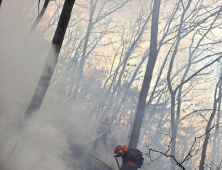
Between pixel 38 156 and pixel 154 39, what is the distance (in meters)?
6.38

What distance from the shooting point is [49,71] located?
18.5 feet

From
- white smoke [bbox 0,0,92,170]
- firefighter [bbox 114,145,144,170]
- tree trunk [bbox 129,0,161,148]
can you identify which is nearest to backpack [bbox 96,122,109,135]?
white smoke [bbox 0,0,92,170]

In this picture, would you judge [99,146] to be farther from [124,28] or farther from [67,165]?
[124,28]

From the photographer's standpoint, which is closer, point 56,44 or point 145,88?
point 56,44

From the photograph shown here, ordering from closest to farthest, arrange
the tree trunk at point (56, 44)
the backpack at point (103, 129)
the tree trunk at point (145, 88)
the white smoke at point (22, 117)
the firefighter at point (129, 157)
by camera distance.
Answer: the white smoke at point (22, 117), the firefighter at point (129, 157), the tree trunk at point (56, 44), the tree trunk at point (145, 88), the backpack at point (103, 129)

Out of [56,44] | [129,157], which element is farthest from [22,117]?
[129,157]

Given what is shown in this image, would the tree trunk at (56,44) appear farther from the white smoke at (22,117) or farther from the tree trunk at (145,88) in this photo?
the tree trunk at (145,88)

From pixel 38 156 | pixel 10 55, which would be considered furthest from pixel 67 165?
pixel 10 55

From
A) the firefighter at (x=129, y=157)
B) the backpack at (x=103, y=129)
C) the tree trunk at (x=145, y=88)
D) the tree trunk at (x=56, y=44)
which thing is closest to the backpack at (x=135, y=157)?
the firefighter at (x=129, y=157)

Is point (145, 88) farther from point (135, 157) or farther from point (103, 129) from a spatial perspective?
point (103, 129)

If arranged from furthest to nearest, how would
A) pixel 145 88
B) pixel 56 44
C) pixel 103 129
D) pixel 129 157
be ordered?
1. pixel 103 129
2. pixel 145 88
3. pixel 56 44
4. pixel 129 157

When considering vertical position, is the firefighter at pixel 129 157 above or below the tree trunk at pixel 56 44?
below

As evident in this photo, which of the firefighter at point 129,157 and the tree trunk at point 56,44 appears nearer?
Answer: the firefighter at point 129,157

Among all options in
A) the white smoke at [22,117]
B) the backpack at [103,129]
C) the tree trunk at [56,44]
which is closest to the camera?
the white smoke at [22,117]
